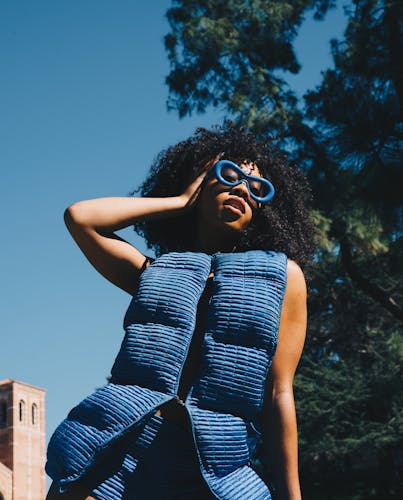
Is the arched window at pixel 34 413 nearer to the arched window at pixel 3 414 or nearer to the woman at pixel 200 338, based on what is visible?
the arched window at pixel 3 414

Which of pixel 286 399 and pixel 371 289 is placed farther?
pixel 371 289

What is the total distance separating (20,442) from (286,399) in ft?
148

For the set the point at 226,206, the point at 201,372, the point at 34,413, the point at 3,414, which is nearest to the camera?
the point at 201,372

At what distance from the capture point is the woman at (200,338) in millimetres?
1897

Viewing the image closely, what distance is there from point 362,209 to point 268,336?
8248 millimetres

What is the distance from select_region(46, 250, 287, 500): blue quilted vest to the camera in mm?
1882

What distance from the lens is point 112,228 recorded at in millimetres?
2264

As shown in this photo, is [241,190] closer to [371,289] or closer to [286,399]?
[286,399]

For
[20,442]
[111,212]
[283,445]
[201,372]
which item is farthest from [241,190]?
[20,442]

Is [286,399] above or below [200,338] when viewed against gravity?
below

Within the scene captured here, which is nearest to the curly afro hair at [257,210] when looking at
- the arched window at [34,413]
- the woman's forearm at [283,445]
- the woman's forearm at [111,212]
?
the woman's forearm at [111,212]

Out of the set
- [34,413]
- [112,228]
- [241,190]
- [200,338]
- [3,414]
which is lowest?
[200,338]

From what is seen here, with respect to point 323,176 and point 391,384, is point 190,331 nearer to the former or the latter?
point 323,176

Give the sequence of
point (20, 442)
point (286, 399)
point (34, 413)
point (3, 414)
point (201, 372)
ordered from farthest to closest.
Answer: point (34, 413)
point (3, 414)
point (20, 442)
point (286, 399)
point (201, 372)
